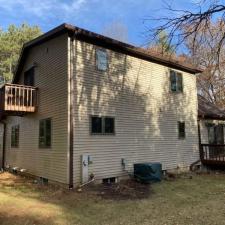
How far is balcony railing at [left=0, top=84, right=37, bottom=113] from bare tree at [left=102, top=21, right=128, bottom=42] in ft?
62.9

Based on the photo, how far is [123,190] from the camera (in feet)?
36.6

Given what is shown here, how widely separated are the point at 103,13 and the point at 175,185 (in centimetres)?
728

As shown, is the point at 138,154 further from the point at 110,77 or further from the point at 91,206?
the point at 91,206

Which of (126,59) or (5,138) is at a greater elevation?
(126,59)

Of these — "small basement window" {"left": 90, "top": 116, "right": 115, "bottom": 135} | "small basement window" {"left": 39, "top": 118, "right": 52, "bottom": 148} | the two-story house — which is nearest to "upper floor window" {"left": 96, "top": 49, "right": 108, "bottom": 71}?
the two-story house

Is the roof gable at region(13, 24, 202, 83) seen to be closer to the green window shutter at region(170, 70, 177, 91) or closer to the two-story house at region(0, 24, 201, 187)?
the two-story house at region(0, 24, 201, 187)

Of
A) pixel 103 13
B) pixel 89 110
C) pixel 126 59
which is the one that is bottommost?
pixel 89 110

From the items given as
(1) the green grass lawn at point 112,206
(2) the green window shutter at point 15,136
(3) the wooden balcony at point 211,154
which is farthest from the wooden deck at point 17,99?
(3) the wooden balcony at point 211,154

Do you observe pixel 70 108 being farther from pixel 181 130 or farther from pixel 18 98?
pixel 181 130

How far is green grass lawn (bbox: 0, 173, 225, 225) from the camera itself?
751cm

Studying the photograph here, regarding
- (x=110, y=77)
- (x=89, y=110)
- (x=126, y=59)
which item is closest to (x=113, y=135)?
(x=89, y=110)

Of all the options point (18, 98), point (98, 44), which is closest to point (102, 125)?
point (98, 44)

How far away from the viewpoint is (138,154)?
1375 centimetres

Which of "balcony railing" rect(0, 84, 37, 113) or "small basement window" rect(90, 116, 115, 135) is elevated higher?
"balcony railing" rect(0, 84, 37, 113)
